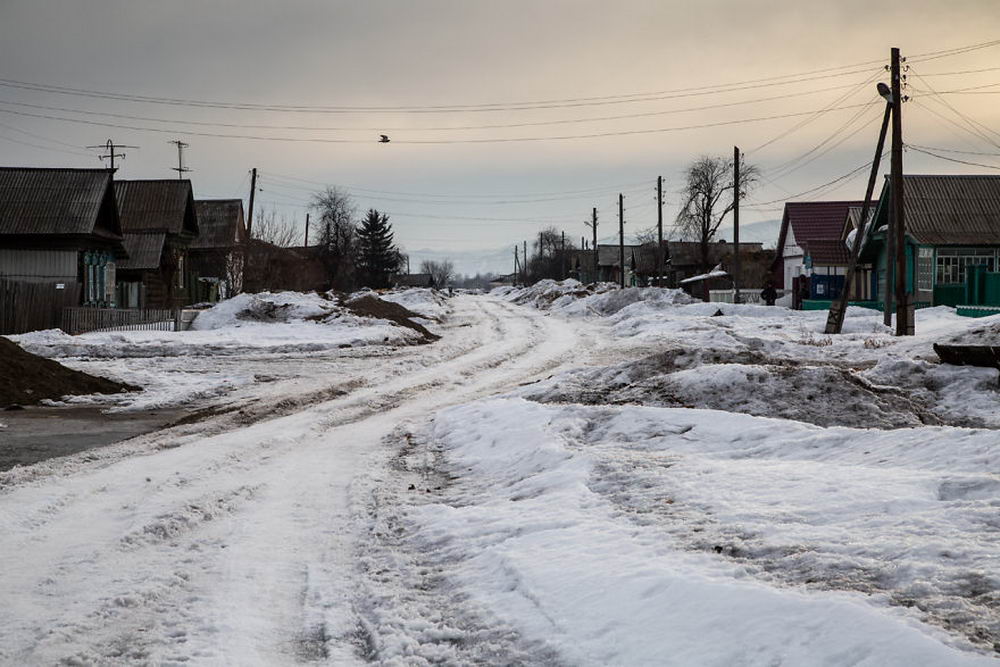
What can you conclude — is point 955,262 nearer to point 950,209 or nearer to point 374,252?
point 950,209

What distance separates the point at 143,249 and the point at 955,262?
37.5 meters

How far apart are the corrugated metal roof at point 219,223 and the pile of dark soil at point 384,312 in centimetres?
2237

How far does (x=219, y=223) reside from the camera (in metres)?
59.5

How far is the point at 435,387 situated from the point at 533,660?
40.7ft

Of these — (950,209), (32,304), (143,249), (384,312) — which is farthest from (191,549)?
(143,249)

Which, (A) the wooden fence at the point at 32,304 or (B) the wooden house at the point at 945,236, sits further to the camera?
(B) the wooden house at the point at 945,236

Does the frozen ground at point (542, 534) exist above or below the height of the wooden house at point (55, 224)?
below

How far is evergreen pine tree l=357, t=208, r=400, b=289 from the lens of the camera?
306ft

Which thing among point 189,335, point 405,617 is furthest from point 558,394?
point 189,335

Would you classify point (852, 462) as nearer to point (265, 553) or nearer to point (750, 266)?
point (265, 553)

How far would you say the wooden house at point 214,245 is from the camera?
182 ft

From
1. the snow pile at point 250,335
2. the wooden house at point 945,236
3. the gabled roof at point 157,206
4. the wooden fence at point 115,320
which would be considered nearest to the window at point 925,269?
the wooden house at point 945,236

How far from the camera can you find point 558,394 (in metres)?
13.2

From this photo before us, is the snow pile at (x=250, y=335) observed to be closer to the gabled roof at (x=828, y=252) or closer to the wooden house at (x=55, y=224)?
the wooden house at (x=55, y=224)
